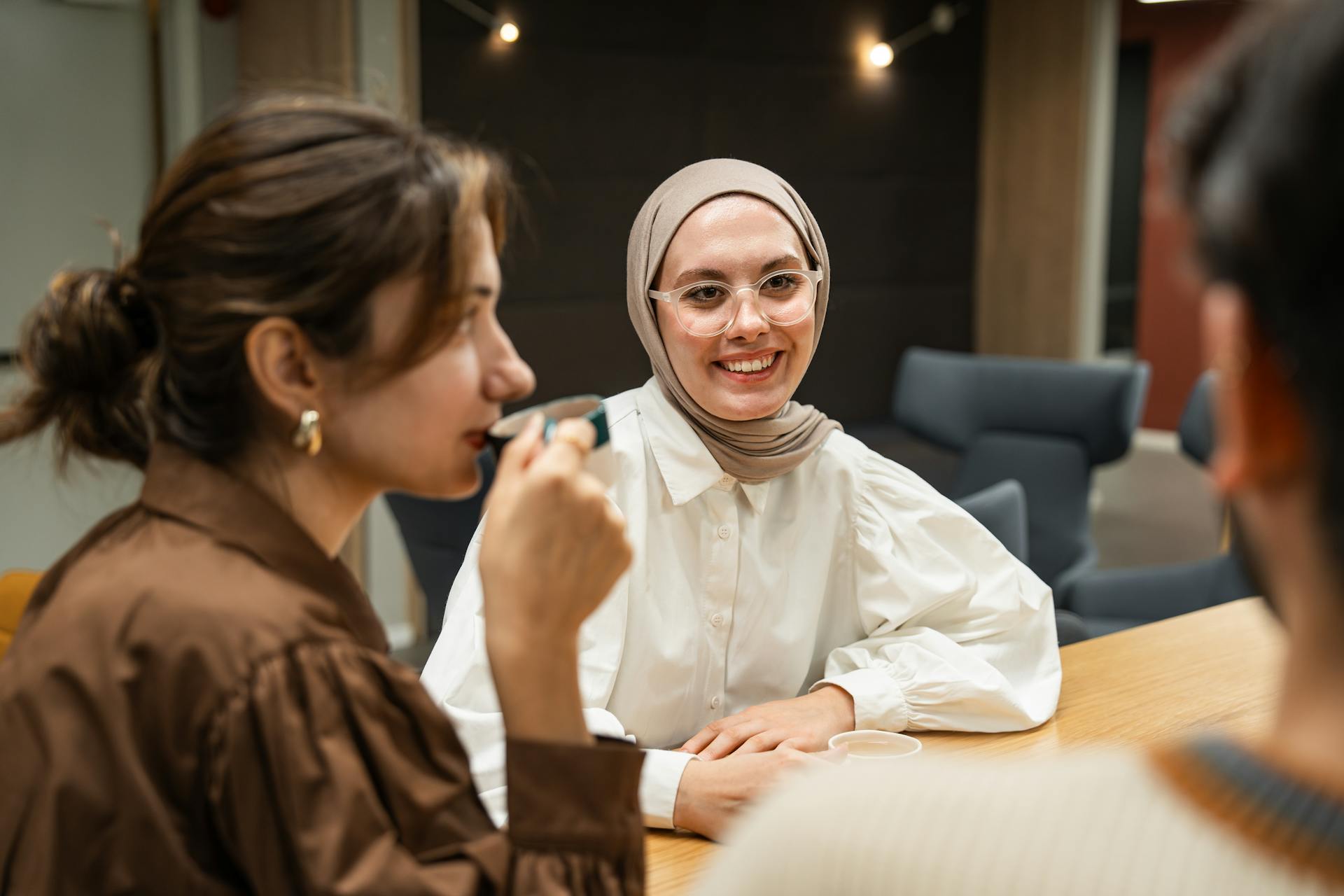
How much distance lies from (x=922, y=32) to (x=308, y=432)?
17.8ft

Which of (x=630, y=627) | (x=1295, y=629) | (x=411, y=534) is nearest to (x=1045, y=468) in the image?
(x=411, y=534)

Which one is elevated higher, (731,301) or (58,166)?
(58,166)

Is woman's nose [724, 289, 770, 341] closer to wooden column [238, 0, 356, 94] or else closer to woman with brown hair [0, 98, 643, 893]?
woman with brown hair [0, 98, 643, 893]

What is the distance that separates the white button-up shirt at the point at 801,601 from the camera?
1.67m

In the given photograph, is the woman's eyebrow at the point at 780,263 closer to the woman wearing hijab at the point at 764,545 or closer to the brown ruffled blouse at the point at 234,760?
the woman wearing hijab at the point at 764,545

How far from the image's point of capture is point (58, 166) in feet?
12.7

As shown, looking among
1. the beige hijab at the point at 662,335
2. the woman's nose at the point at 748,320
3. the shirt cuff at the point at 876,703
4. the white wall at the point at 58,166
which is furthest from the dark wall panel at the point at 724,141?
the shirt cuff at the point at 876,703

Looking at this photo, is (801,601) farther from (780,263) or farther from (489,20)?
(489,20)

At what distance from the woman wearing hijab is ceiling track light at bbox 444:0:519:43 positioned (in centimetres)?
282

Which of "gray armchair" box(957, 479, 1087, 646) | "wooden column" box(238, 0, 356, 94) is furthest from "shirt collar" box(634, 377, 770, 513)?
"wooden column" box(238, 0, 356, 94)

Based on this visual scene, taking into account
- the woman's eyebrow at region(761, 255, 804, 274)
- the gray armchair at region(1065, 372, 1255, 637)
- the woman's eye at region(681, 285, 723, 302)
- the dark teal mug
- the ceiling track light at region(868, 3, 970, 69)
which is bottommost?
the gray armchair at region(1065, 372, 1255, 637)

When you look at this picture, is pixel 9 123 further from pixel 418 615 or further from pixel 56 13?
pixel 418 615

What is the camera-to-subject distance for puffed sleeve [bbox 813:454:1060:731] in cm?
167

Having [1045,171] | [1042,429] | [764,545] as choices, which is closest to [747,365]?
[764,545]
